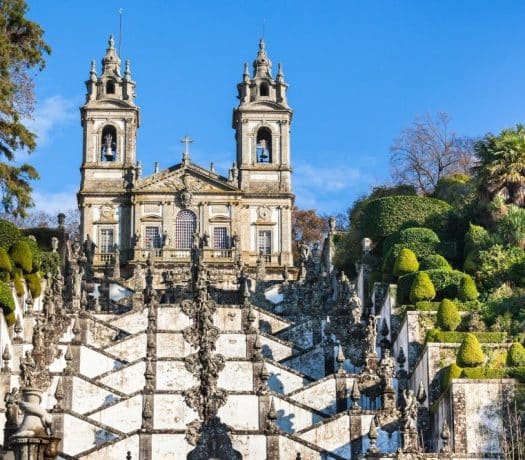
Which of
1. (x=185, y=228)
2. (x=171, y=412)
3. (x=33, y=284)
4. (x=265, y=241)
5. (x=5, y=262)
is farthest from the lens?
(x=185, y=228)

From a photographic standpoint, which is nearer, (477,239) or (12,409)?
(12,409)

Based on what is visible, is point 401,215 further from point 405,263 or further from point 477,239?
point 405,263

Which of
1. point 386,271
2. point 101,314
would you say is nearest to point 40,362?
point 101,314

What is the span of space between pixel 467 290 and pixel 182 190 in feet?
96.8

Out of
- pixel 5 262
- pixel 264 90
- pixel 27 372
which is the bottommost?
pixel 27 372

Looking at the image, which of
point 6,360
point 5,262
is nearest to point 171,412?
point 6,360

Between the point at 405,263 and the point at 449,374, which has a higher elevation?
the point at 405,263

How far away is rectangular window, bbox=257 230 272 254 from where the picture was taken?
76.0m

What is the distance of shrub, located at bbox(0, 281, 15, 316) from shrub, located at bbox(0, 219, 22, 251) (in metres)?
5.06

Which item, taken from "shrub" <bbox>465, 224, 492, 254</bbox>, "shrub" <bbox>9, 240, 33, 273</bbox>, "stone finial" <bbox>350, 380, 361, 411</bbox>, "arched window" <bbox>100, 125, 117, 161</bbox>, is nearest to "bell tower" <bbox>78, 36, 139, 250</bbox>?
"arched window" <bbox>100, 125, 117, 161</bbox>

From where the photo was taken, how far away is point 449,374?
43781mm

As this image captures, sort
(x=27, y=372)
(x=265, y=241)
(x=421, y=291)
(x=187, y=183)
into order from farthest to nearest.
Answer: (x=187, y=183)
(x=265, y=241)
(x=421, y=291)
(x=27, y=372)

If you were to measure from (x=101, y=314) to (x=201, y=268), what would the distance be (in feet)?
39.1

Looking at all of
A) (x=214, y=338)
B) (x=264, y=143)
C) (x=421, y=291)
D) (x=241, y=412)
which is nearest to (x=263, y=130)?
(x=264, y=143)
